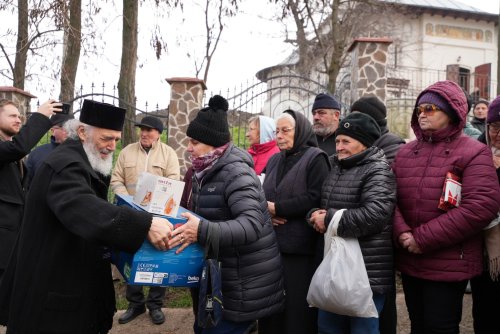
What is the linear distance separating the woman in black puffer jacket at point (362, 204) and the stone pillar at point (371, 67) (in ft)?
17.6

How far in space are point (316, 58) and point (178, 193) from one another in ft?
59.4

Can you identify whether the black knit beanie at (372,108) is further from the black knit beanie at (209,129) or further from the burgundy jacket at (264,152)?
the black knit beanie at (209,129)

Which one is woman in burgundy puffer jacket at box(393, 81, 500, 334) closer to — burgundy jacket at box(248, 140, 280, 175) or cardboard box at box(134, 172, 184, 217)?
cardboard box at box(134, 172, 184, 217)

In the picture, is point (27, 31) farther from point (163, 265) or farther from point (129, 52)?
point (163, 265)

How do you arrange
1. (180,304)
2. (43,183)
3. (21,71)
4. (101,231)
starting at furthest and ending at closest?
(21,71)
(180,304)
(43,183)
(101,231)

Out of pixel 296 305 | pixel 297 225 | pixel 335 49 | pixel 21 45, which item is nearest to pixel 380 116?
pixel 297 225

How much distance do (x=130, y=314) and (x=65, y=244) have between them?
278 cm

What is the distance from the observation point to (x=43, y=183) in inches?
95.4

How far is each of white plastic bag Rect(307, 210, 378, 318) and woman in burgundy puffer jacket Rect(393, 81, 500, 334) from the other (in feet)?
1.09

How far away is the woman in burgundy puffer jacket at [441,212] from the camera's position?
277 cm

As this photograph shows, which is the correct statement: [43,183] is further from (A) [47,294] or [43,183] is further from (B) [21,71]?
(B) [21,71]

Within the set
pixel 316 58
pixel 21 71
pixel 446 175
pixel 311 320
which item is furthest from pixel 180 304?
pixel 316 58

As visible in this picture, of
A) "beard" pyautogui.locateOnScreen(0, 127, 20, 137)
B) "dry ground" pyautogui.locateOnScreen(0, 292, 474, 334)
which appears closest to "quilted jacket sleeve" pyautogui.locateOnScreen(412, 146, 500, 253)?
"dry ground" pyautogui.locateOnScreen(0, 292, 474, 334)

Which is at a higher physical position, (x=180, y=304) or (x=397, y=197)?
(x=397, y=197)
